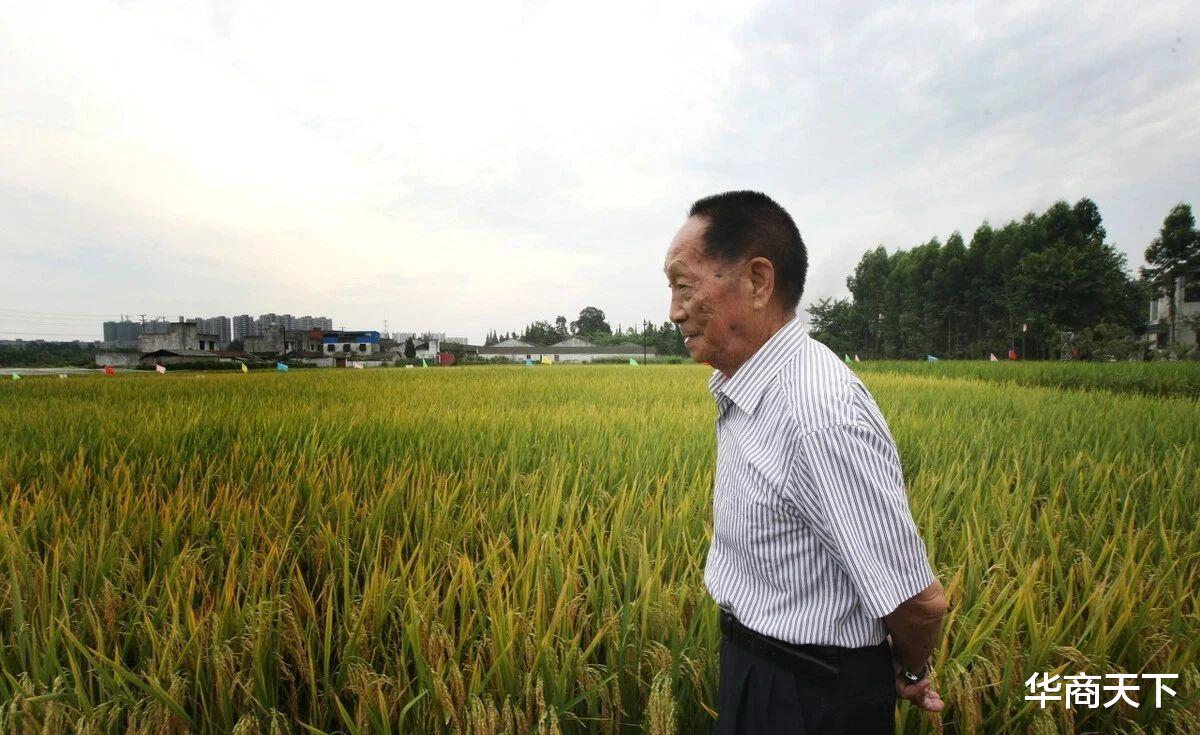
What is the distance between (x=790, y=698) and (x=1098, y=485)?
3.45 metres

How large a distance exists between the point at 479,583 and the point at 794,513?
130cm

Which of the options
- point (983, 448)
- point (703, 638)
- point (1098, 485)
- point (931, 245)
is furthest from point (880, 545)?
point (931, 245)

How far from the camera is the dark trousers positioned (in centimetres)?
88

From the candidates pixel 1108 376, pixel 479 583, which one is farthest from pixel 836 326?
pixel 479 583

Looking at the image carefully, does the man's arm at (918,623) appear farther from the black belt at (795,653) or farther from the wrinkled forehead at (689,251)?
the wrinkled forehead at (689,251)

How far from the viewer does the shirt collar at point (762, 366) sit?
0.91 m

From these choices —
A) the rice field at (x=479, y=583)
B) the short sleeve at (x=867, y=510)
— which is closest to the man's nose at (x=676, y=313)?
the short sleeve at (x=867, y=510)

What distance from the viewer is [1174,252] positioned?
88.4 feet

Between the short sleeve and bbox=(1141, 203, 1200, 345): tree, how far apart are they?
3589 cm

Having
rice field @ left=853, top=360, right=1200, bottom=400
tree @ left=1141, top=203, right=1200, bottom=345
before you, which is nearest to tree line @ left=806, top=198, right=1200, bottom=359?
tree @ left=1141, top=203, right=1200, bottom=345

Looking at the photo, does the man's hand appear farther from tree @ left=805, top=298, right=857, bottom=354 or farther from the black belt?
tree @ left=805, top=298, right=857, bottom=354

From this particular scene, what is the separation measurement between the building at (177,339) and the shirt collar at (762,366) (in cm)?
4640

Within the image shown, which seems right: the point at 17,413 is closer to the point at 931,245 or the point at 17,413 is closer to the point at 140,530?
the point at 140,530

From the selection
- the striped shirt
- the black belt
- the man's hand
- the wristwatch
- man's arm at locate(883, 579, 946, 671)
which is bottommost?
the man's hand
